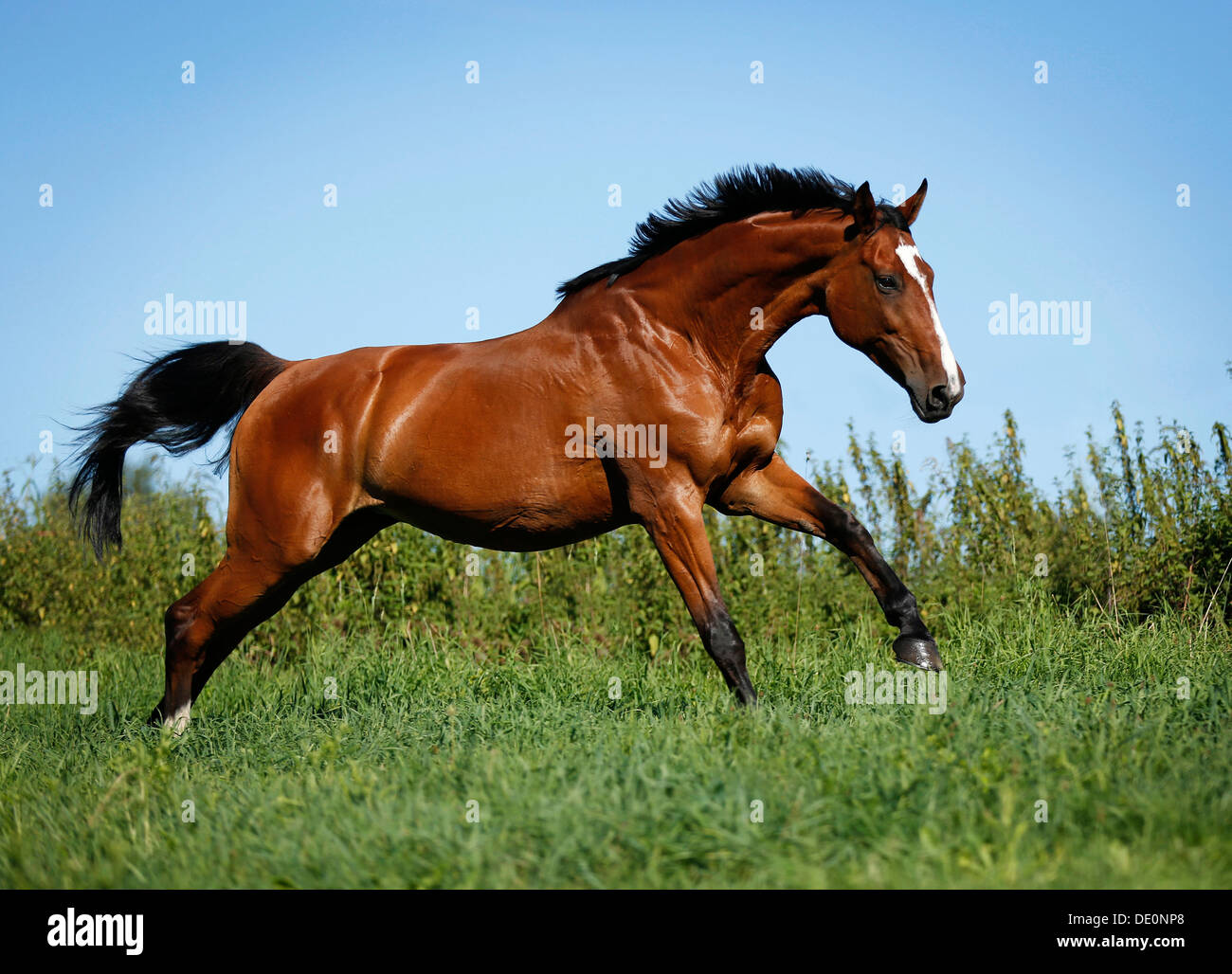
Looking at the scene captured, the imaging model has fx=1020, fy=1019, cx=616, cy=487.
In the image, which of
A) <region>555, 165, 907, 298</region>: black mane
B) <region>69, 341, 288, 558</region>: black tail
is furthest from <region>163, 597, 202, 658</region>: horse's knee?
<region>555, 165, 907, 298</region>: black mane

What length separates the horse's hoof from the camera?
499 centimetres

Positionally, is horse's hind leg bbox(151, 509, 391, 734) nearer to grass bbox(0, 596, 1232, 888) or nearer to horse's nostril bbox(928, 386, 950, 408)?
grass bbox(0, 596, 1232, 888)

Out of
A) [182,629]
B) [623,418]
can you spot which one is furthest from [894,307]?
[182,629]

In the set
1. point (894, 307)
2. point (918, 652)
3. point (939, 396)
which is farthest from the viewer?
point (918, 652)

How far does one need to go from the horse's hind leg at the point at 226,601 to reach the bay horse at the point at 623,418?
12 millimetres

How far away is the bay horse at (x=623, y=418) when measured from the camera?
16.3ft

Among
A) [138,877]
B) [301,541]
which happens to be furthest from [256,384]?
[138,877]

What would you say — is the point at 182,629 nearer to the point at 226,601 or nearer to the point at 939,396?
the point at 226,601

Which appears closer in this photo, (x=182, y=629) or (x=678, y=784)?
(x=678, y=784)

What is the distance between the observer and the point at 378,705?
5.98 m

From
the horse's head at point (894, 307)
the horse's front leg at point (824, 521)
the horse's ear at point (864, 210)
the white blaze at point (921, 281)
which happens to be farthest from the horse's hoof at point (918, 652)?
the horse's ear at point (864, 210)

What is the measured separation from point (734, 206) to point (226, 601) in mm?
3595

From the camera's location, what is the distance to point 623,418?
5133 mm
